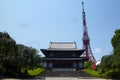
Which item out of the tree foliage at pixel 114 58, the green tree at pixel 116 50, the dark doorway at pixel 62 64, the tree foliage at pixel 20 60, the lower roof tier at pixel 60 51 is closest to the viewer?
the green tree at pixel 116 50

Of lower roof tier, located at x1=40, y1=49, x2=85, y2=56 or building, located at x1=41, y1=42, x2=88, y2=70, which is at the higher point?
lower roof tier, located at x1=40, y1=49, x2=85, y2=56

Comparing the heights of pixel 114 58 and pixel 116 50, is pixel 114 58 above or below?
below

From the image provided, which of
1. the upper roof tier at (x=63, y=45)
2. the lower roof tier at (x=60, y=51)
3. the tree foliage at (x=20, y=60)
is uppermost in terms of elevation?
the upper roof tier at (x=63, y=45)

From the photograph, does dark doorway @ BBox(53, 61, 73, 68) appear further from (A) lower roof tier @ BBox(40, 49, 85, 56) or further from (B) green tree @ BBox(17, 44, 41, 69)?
(B) green tree @ BBox(17, 44, 41, 69)

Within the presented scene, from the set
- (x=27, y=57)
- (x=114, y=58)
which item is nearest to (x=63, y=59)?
(x=27, y=57)

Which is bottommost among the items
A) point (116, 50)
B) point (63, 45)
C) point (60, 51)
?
point (116, 50)

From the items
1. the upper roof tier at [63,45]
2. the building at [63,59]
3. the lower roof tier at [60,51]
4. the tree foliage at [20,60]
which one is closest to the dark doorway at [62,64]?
the building at [63,59]

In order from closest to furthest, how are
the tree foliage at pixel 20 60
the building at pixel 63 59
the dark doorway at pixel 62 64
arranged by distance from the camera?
the tree foliage at pixel 20 60 < the building at pixel 63 59 < the dark doorway at pixel 62 64

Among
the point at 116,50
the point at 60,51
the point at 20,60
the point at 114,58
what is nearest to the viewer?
the point at 114,58

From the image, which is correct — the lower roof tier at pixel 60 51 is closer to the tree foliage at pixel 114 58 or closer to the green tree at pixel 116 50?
the tree foliage at pixel 114 58

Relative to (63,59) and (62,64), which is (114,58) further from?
(62,64)

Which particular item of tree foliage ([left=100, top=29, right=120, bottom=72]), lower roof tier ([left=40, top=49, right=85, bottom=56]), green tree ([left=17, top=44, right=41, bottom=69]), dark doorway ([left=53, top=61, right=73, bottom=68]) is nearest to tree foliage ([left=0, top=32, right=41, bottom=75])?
green tree ([left=17, top=44, right=41, bottom=69])

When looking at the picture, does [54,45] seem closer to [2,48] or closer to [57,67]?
[57,67]

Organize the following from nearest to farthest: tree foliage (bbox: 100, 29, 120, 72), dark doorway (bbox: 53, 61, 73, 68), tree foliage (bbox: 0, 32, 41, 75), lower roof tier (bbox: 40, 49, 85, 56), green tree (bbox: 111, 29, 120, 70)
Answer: green tree (bbox: 111, 29, 120, 70)
tree foliage (bbox: 100, 29, 120, 72)
tree foliage (bbox: 0, 32, 41, 75)
dark doorway (bbox: 53, 61, 73, 68)
lower roof tier (bbox: 40, 49, 85, 56)
